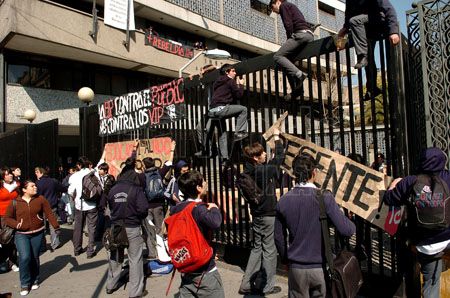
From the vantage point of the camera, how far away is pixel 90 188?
8281 mm

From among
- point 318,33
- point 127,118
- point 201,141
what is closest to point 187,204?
point 201,141

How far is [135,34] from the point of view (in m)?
19.0

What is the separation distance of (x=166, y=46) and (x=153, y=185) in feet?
47.7

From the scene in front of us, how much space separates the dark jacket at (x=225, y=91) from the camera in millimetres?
6457

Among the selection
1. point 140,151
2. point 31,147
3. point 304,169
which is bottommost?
point 304,169

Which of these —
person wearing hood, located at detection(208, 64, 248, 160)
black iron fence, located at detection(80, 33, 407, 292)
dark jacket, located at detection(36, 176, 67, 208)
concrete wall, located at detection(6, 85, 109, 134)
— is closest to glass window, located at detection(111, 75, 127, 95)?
concrete wall, located at detection(6, 85, 109, 134)

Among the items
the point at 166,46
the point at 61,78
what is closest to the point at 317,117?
the point at 61,78

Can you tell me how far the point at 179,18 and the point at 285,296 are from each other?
62.5 feet

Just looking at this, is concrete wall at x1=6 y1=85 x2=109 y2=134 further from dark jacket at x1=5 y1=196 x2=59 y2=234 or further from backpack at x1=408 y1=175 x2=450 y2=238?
backpack at x1=408 y1=175 x2=450 y2=238

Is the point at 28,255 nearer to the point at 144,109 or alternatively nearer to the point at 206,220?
the point at 206,220

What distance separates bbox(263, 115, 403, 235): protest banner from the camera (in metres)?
4.58

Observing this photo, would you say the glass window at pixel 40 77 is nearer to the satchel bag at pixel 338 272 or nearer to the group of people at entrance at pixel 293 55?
the group of people at entrance at pixel 293 55

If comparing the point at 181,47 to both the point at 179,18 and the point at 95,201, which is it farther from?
the point at 95,201

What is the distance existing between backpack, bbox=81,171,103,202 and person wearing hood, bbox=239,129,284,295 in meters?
4.09
